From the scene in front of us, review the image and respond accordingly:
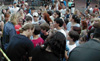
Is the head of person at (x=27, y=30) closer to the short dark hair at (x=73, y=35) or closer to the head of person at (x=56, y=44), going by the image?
the head of person at (x=56, y=44)

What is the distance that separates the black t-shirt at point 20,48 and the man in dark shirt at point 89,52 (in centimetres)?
101

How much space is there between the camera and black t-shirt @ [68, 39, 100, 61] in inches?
85.0

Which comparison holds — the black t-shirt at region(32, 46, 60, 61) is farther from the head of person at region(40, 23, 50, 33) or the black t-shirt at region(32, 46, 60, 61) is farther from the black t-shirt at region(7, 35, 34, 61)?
the head of person at region(40, 23, 50, 33)

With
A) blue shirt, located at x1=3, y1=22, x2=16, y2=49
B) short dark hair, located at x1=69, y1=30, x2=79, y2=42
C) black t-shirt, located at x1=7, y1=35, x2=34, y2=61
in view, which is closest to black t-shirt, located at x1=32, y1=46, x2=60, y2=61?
black t-shirt, located at x1=7, y1=35, x2=34, y2=61

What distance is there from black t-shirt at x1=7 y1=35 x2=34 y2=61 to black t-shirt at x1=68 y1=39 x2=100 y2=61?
3.30 feet

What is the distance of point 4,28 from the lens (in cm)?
436

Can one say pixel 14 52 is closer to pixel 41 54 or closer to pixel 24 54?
pixel 24 54

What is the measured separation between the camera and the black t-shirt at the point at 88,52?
216 centimetres

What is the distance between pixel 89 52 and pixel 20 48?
1.40 meters

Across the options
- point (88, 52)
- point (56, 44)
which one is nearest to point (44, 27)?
point (56, 44)

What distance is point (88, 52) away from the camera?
2.20 meters

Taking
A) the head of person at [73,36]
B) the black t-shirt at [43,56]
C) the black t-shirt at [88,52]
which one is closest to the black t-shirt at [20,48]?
the black t-shirt at [43,56]

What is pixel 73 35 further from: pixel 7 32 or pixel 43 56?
pixel 7 32

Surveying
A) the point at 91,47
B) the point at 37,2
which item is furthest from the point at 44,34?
the point at 37,2
